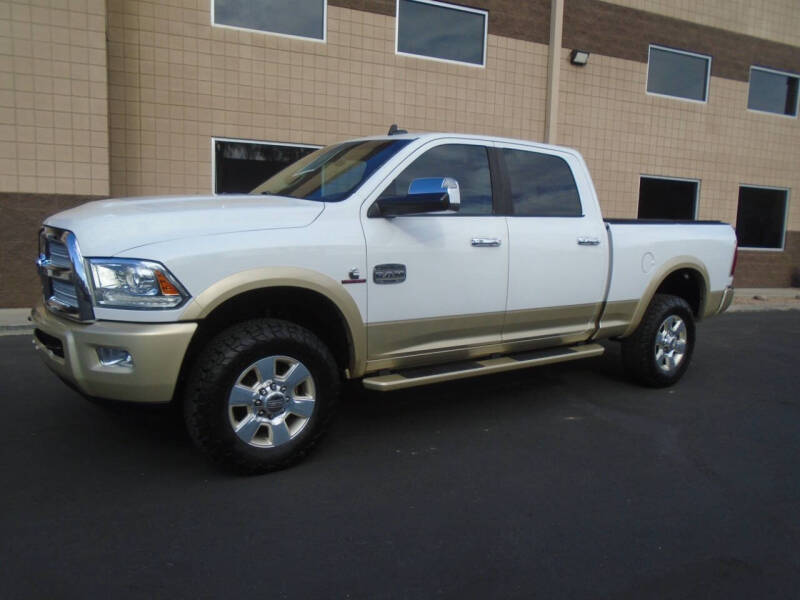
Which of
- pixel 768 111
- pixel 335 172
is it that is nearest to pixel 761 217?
pixel 768 111

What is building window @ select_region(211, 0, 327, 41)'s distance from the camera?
31.6 ft

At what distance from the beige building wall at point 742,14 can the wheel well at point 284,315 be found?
11.8 metres

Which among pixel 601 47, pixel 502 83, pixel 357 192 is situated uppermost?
pixel 601 47

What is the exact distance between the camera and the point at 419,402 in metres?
5.05

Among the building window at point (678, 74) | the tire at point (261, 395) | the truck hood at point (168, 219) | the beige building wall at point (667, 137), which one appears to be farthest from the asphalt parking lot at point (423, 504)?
the building window at point (678, 74)

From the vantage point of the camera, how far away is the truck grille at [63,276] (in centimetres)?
319

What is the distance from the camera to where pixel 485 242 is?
4.29 meters

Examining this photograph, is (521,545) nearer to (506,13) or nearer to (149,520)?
(149,520)

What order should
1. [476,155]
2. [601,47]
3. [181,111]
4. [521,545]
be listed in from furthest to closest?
[601,47] → [181,111] → [476,155] → [521,545]

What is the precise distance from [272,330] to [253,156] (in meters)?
7.20

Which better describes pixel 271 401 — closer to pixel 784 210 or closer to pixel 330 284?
pixel 330 284

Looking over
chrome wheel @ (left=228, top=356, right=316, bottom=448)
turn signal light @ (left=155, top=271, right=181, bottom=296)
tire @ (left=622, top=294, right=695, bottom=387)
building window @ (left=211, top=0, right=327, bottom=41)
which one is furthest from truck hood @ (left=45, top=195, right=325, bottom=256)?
building window @ (left=211, top=0, right=327, bottom=41)

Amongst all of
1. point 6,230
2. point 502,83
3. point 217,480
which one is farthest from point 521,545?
point 502,83

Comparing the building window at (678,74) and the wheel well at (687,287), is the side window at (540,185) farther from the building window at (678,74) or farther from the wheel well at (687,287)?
the building window at (678,74)
